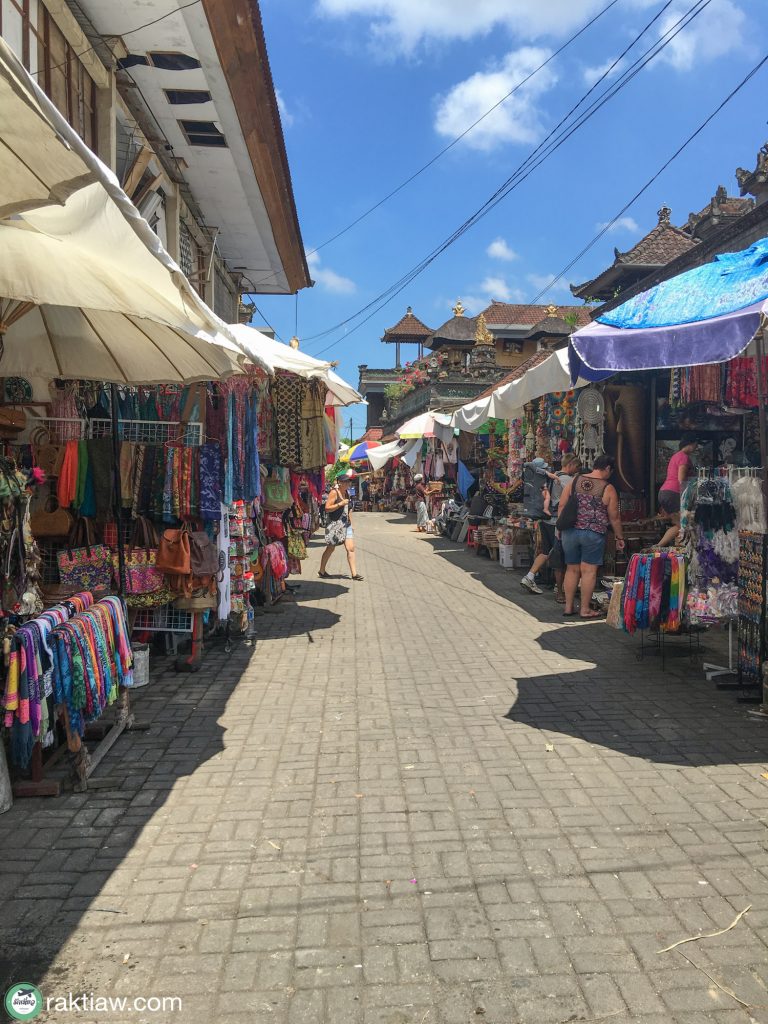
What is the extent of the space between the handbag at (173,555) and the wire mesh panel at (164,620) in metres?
0.63

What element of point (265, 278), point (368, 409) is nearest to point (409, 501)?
point (265, 278)

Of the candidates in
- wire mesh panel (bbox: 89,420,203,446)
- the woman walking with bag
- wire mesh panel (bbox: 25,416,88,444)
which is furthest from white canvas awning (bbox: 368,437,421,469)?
wire mesh panel (bbox: 25,416,88,444)

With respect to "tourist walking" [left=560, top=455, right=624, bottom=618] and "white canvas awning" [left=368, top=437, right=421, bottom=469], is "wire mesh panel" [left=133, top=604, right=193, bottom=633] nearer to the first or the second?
"tourist walking" [left=560, top=455, right=624, bottom=618]

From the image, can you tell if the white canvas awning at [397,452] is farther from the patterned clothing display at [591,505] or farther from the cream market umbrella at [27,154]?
the cream market umbrella at [27,154]

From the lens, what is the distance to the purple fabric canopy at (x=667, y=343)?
13.7 ft

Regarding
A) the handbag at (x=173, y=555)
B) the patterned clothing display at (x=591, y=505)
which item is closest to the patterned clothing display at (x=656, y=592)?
the patterned clothing display at (x=591, y=505)

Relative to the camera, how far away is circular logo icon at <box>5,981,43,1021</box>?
2261 mm

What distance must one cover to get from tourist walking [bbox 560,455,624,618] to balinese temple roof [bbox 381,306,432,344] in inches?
1510

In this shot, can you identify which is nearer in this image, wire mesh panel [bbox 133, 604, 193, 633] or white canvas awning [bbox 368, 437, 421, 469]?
wire mesh panel [bbox 133, 604, 193, 633]

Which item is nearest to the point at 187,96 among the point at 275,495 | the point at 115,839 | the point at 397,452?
the point at 275,495

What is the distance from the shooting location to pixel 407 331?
45062mm

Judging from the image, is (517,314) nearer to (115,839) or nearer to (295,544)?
(295,544)

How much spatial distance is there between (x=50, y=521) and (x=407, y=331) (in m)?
41.6

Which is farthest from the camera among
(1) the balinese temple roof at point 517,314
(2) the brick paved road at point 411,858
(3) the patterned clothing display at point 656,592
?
(1) the balinese temple roof at point 517,314
